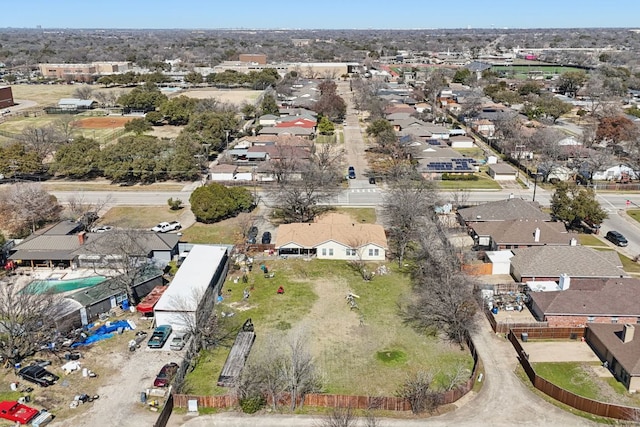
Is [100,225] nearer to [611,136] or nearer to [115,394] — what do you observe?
[115,394]

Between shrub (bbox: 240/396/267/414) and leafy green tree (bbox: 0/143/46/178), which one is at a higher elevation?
leafy green tree (bbox: 0/143/46/178)

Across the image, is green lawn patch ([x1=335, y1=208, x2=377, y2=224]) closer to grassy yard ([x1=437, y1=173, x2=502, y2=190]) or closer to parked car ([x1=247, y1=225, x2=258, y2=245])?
parked car ([x1=247, y1=225, x2=258, y2=245])

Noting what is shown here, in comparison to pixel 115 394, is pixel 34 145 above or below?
above

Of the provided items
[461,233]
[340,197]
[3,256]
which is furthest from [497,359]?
[3,256]

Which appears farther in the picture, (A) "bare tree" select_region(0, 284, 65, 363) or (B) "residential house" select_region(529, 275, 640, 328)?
(B) "residential house" select_region(529, 275, 640, 328)

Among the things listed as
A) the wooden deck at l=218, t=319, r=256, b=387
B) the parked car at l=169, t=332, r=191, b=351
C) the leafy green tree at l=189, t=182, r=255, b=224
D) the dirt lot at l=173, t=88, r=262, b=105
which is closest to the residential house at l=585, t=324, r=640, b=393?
the wooden deck at l=218, t=319, r=256, b=387

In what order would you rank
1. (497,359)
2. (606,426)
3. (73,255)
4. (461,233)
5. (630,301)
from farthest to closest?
(461,233) < (73,255) < (630,301) < (497,359) < (606,426)

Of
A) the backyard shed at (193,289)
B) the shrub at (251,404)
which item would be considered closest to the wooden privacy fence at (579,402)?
the shrub at (251,404)
